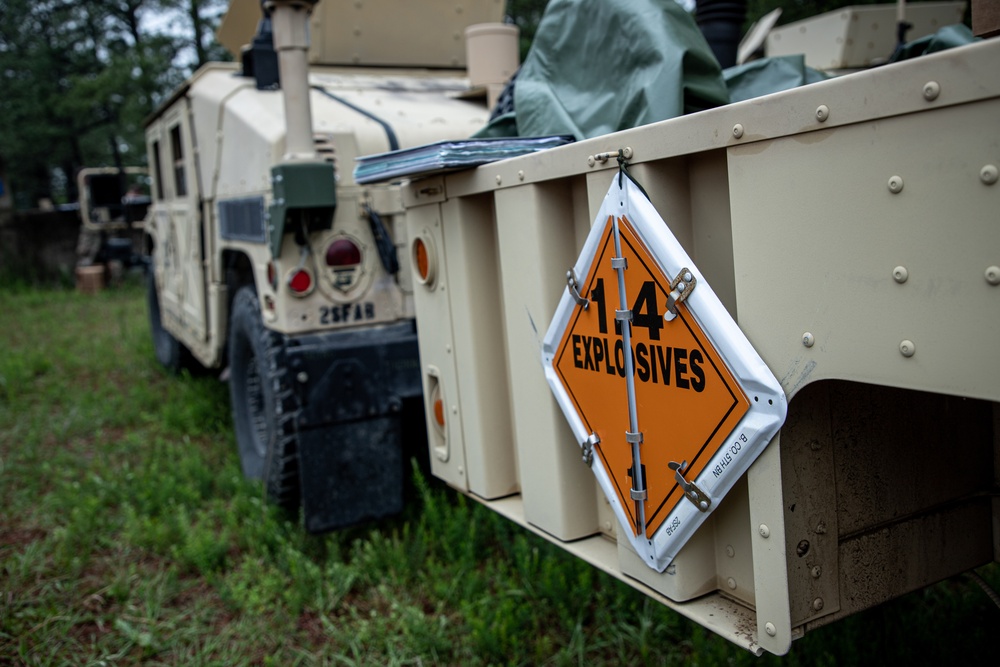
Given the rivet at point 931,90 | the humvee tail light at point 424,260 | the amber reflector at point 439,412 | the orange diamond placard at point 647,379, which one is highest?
the rivet at point 931,90

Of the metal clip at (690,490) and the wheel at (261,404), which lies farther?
the wheel at (261,404)

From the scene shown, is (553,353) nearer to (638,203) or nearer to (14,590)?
(638,203)

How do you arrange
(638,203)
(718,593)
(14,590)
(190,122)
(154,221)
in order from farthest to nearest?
(154,221)
(190,122)
(14,590)
(718,593)
(638,203)

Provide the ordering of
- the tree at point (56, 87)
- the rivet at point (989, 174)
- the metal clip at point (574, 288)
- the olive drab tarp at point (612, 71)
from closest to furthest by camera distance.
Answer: the rivet at point (989, 174), the metal clip at point (574, 288), the olive drab tarp at point (612, 71), the tree at point (56, 87)

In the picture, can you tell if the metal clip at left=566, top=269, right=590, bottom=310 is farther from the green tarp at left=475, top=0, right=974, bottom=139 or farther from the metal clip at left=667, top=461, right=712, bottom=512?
the green tarp at left=475, top=0, right=974, bottom=139

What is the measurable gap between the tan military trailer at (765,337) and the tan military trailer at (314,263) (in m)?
1.16

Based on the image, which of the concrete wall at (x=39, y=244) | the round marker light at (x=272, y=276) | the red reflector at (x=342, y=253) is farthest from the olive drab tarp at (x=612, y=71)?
the concrete wall at (x=39, y=244)

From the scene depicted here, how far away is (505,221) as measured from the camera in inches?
81.2

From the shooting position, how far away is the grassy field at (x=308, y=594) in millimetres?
2791

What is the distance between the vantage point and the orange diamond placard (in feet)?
5.03

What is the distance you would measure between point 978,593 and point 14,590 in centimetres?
329

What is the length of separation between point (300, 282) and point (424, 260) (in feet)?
3.30

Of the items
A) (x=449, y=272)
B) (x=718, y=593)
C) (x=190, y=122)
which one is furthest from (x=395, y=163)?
(x=190, y=122)

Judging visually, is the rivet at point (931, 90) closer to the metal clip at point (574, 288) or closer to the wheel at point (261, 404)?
the metal clip at point (574, 288)
